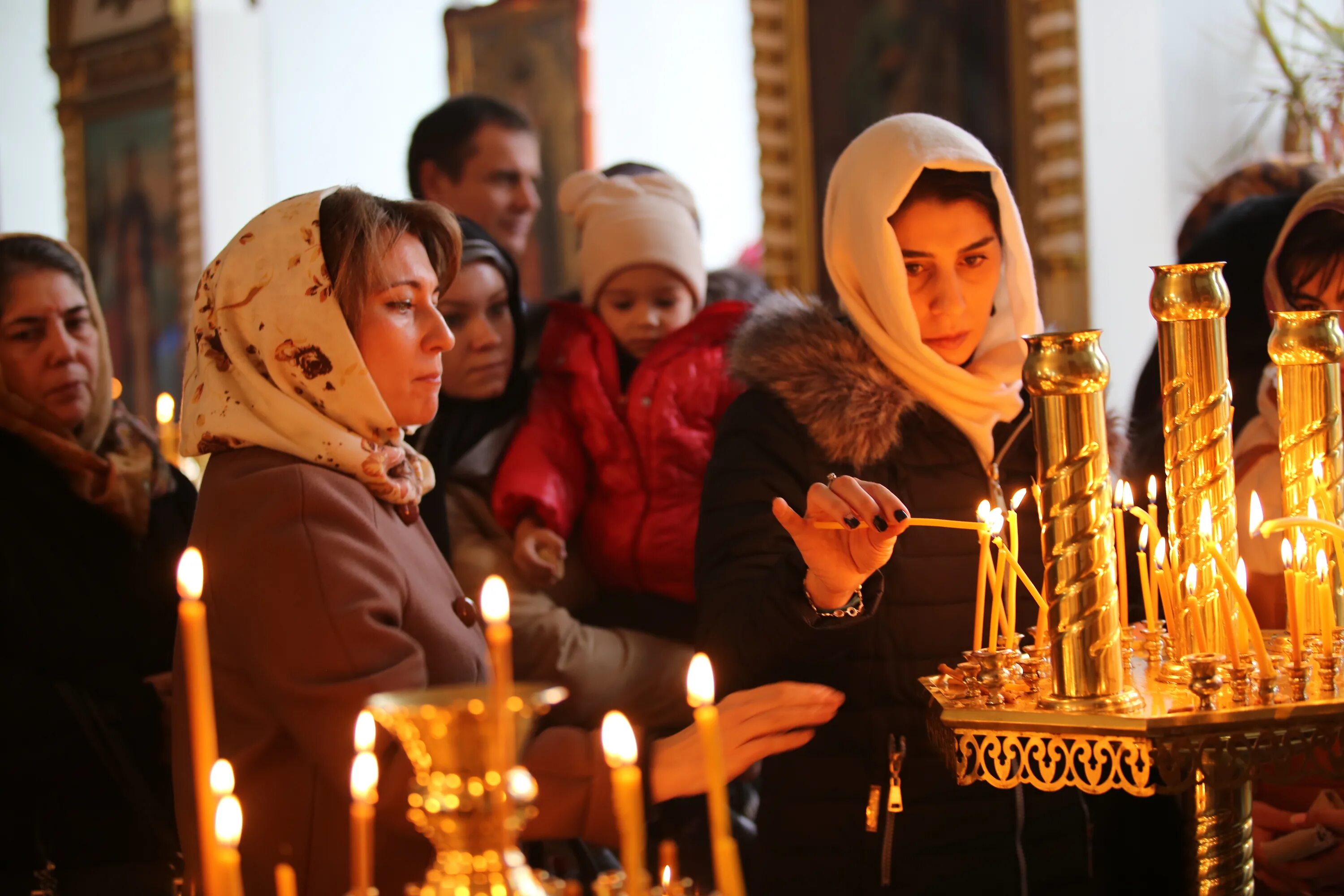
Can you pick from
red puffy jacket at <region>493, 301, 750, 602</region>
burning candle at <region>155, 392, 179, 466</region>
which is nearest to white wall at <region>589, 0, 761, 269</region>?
burning candle at <region>155, 392, 179, 466</region>

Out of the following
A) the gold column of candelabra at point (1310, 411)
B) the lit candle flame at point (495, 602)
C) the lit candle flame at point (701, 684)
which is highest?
the gold column of candelabra at point (1310, 411)

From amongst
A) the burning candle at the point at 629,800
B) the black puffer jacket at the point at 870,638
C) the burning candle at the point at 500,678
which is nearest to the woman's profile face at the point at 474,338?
the black puffer jacket at the point at 870,638

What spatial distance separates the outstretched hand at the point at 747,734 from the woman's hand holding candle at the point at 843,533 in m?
0.12

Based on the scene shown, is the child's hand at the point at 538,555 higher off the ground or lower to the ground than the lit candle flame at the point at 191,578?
lower

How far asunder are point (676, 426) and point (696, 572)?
67cm

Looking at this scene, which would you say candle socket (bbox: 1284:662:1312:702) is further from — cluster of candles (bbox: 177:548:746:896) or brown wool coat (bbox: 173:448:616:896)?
brown wool coat (bbox: 173:448:616:896)

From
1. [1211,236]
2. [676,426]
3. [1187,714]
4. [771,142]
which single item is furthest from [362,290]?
[771,142]

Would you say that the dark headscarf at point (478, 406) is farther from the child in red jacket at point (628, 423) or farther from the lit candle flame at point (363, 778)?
the lit candle flame at point (363, 778)

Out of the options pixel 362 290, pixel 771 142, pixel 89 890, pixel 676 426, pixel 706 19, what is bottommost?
pixel 89 890

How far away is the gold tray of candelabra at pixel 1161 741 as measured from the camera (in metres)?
1.20

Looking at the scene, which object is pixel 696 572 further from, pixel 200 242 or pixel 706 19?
pixel 200 242

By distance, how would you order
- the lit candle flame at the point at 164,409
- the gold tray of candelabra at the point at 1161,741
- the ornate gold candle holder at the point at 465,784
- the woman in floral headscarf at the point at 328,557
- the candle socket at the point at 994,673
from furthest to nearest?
the lit candle flame at the point at 164,409
the woman in floral headscarf at the point at 328,557
the candle socket at the point at 994,673
the gold tray of candelabra at the point at 1161,741
the ornate gold candle holder at the point at 465,784

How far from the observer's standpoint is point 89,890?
2264 mm

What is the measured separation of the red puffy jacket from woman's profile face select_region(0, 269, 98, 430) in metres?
0.84
